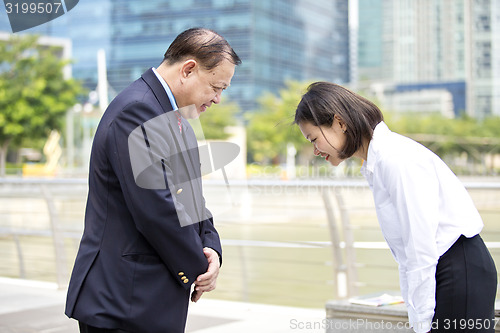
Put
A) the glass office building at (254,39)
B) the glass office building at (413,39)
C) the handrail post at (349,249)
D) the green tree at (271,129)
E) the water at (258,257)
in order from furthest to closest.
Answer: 1. the glass office building at (413,39)
2. the green tree at (271,129)
3. the glass office building at (254,39)
4. the water at (258,257)
5. the handrail post at (349,249)

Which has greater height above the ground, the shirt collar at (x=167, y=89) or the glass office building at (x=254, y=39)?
the shirt collar at (x=167, y=89)

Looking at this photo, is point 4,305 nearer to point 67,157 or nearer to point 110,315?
point 110,315

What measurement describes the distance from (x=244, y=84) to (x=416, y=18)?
170 ft

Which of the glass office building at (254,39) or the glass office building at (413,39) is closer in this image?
the glass office building at (254,39)

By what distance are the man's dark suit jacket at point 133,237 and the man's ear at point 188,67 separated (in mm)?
126

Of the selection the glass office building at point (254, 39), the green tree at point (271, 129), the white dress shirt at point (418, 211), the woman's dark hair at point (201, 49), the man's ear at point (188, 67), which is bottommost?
the green tree at point (271, 129)

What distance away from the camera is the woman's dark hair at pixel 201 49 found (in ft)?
5.96

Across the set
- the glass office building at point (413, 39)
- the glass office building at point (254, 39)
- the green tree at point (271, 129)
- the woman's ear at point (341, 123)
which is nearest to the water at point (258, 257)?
the woman's ear at point (341, 123)

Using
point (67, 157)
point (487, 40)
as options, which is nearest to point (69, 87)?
point (67, 157)

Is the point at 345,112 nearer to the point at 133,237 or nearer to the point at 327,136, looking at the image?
the point at 327,136

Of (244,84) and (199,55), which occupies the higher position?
(199,55)

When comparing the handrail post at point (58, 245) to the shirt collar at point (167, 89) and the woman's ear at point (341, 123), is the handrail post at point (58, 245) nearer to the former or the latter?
the shirt collar at point (167, 89)

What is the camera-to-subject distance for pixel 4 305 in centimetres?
457

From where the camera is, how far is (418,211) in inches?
63.5
